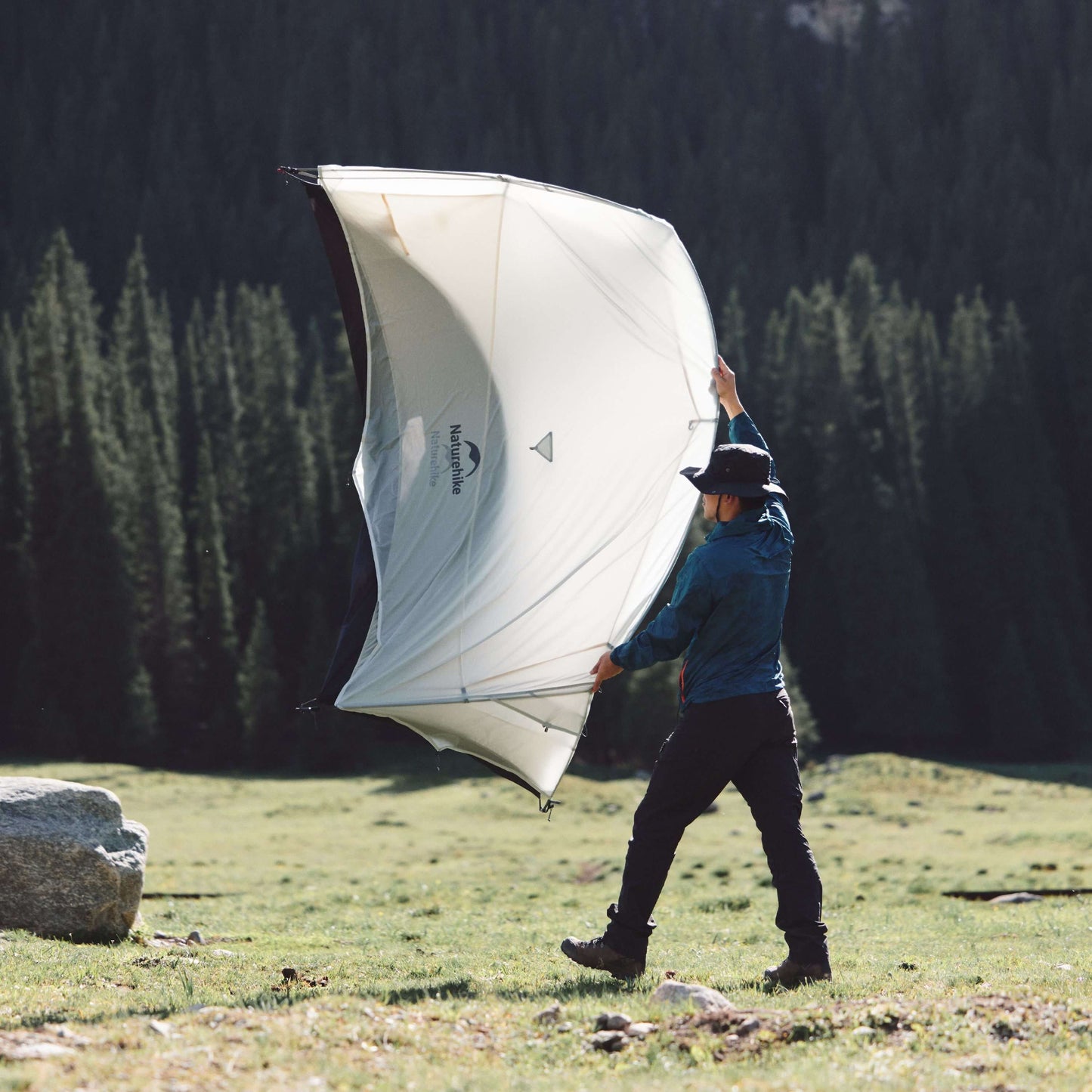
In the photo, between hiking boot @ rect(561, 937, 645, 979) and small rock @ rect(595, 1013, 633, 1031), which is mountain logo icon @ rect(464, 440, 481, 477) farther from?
small rock @ rect(595, 1013, 633, 1031)

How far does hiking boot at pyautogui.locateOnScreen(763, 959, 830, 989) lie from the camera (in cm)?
793

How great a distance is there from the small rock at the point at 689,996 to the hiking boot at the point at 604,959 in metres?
0.59

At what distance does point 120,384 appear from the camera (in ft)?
192

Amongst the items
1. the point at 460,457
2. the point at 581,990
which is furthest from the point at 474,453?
the point at 581,990

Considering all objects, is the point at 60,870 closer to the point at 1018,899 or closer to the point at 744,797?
the point at 744,797

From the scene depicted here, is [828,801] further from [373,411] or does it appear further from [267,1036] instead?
[267,1036]

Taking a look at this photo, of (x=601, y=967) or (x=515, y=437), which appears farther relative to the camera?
(x=515, y=437)

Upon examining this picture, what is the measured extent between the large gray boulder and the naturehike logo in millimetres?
4143

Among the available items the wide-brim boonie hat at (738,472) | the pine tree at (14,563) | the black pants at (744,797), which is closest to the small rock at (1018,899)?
the black pants at (744,797)

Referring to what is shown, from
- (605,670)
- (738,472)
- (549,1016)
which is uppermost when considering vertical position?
(738,472)

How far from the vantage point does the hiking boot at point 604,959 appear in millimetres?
8047

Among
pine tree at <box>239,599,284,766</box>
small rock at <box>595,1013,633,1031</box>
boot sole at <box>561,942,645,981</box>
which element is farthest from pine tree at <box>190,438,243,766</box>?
small rock at <box>595,1013,633,1031</box>

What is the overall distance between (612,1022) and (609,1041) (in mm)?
202

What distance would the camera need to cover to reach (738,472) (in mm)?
8164
